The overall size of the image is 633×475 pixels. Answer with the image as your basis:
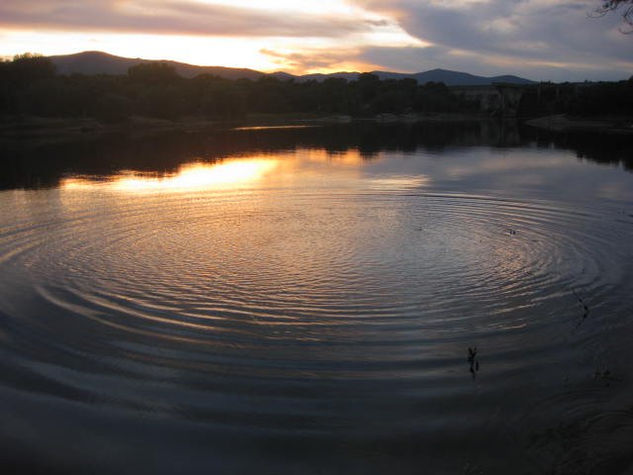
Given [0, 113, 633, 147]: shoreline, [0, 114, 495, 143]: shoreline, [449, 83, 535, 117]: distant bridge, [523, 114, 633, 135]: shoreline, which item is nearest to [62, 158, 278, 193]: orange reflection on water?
[0, 113, 633, 147]: shoreline

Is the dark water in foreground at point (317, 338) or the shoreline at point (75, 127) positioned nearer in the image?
the dark water in foreground at point (317, 338)

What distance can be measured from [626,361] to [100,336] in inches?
321

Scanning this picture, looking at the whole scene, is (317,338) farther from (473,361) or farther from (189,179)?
(189,179)

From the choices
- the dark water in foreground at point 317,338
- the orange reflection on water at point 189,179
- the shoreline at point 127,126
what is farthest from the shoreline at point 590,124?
the dark water in foreground at point 317,338

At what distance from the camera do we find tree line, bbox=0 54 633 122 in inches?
3455

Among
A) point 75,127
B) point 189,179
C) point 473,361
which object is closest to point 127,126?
point 75,127

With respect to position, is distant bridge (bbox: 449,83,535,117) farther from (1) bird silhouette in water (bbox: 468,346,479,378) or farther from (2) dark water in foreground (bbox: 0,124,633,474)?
(1) bird silhouette in water (bbox: 468,346,479,378)

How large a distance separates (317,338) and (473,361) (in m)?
2.47

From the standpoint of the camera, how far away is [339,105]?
154375 millimetres

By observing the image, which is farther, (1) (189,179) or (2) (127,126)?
(2) (127,126)

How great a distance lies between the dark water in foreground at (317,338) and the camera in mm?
6832

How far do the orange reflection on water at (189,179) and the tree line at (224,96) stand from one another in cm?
5268

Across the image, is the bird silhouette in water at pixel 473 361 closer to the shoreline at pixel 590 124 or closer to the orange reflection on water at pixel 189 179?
→ the orange reflection on water at pixel 189 179

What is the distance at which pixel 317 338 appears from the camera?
974 cm
